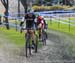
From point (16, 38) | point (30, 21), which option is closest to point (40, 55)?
point (30, 21)

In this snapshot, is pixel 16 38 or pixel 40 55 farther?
pixel 16 38

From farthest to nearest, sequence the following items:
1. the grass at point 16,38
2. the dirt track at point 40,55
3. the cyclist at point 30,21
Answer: the grass at point 16,38
the cyclist at point 30,21
the dirt track at point 40,55

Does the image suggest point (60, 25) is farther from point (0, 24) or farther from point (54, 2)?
point (54, 2)

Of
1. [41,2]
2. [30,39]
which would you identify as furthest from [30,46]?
[41,2]

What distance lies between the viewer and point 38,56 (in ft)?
44.4

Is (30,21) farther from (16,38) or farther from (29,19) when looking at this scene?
(16,38)

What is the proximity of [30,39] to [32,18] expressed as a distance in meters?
0.79

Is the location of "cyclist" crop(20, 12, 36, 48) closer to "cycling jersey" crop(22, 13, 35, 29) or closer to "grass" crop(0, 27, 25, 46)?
"cycling jersey" crop(22, 13, 35, 29)

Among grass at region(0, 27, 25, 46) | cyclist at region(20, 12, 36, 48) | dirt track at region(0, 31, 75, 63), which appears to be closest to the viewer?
dirt track at region(0, 31, 75, 63)

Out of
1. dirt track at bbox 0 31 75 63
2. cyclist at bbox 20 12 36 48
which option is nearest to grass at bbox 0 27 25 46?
dirt track at bbox 0 31 75 63

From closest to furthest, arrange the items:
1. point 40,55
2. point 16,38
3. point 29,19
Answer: point 40,55, point 29,19, point 16,38

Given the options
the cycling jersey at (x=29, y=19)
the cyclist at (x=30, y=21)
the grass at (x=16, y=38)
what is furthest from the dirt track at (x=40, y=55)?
the grass at (x=16, y=38)

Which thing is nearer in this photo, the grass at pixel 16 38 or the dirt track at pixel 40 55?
the dirt track at pixel 40 55

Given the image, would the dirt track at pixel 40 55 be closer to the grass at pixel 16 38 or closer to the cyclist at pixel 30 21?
the cyclist at pixel 30 21
